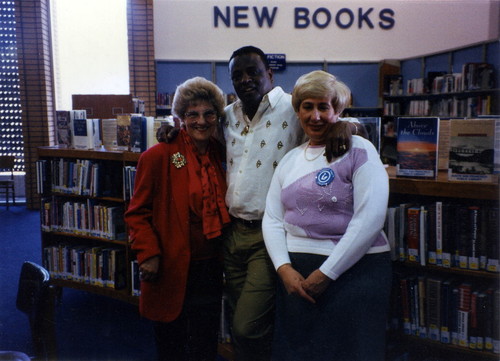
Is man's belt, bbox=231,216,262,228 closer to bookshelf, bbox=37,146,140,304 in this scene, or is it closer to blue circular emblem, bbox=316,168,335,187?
blue circular emblem, bbox=316,168,335,187

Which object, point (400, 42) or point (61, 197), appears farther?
point (400, 42)

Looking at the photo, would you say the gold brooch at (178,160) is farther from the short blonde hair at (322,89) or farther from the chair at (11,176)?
the chair at (11,176)

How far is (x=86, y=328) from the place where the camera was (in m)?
3.00

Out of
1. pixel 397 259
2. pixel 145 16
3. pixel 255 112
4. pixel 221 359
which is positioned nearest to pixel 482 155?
pixel 397 259

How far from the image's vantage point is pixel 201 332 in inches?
75.9

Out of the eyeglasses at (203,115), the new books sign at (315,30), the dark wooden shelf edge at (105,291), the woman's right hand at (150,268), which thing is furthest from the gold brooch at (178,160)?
the new books sign at (315,30)

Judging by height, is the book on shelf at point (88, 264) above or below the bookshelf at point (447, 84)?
below

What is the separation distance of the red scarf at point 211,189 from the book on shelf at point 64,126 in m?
1.99

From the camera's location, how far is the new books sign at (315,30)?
25.8ft

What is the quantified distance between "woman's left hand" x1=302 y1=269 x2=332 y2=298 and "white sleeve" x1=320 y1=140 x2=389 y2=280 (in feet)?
0.07

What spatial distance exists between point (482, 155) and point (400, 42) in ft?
23.0

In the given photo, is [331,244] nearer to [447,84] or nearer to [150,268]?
[150,268]

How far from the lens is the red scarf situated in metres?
1.77

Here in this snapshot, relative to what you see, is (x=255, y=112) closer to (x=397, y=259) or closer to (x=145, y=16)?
(x=397, y=259)
